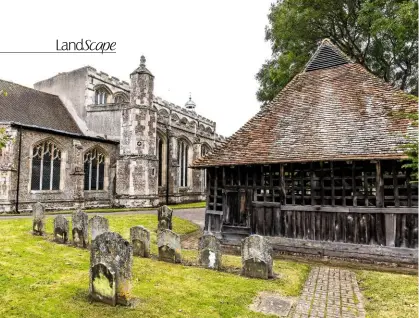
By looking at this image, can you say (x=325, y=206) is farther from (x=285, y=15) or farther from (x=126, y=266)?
(x=285, y=15)

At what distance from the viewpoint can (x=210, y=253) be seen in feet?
25.4

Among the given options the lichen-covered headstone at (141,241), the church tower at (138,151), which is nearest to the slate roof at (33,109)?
the church tower at (138,151)

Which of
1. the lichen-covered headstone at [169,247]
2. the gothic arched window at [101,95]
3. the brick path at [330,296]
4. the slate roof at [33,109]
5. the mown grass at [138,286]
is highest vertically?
the gothic arched window at [101,95]

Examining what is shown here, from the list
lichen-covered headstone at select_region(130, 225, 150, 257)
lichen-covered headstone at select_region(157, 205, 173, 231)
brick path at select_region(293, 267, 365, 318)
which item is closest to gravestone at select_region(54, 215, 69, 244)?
lichen-covered headstone at select_region(130, 225, 150, 257)

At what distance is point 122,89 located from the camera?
98.4 ft

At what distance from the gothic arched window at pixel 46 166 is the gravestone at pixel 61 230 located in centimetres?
955

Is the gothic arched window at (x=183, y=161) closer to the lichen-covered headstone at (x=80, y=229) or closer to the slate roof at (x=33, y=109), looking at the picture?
the slate roof at (x=33, y=109)

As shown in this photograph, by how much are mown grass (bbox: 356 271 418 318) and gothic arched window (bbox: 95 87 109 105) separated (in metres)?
25.8

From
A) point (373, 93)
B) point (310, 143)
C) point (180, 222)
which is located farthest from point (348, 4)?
point (180, 222)

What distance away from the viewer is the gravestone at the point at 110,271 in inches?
206

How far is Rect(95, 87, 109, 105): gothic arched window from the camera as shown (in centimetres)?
2764

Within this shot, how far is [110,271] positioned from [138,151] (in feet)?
56.5

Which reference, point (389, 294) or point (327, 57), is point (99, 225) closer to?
point (389, 294)

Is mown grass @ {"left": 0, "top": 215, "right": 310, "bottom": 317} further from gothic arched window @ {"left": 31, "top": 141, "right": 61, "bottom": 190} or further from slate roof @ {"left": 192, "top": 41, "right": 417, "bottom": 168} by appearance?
gothic arched window @ {"left": 31, "top": 141, "right": 61, "bottom": 190}
